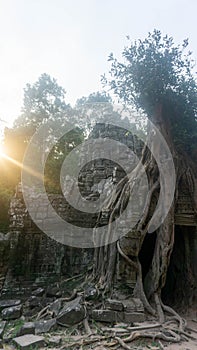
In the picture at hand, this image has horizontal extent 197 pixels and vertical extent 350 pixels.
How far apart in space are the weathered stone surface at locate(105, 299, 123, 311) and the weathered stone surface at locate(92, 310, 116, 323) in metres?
0.08

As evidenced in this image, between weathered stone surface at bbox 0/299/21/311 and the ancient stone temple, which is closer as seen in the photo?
weathered stone surface at bbox 0/299/21/311

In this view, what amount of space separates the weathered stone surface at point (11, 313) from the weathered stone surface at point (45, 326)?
84 centimetres

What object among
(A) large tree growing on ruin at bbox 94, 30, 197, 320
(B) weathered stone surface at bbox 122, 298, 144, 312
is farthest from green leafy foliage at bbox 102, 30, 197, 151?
(B) weathered stone surface at bbox 122, 298, 144, 312

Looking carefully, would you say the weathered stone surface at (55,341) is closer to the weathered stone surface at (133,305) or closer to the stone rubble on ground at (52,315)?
the stone rubble on ground at (52,315)

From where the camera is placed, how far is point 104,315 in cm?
420

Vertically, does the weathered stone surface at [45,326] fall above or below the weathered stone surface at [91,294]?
below

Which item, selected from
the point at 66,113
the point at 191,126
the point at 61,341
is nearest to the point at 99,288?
the point at 61,341

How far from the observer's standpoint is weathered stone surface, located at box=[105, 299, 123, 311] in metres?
4.30

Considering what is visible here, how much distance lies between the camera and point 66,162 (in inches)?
556

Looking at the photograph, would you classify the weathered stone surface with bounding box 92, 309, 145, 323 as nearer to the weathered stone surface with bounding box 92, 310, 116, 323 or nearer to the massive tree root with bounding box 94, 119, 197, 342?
the weathered stone surface with bounding box 92, 310, 116, 323

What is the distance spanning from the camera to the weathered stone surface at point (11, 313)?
4531 millimetres

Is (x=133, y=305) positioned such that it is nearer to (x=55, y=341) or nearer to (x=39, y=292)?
(x=55, y=341)

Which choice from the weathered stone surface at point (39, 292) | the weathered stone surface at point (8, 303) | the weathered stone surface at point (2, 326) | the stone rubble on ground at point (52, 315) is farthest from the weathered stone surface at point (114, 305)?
the weathered stone surface at point (8, 303)

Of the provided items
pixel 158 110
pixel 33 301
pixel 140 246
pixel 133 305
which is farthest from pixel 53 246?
pixel 158 110
